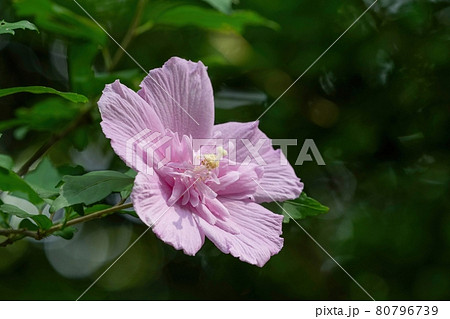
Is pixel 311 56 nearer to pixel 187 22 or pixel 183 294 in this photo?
pixel 187 22

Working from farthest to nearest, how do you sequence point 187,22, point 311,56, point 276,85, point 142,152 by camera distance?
point 276,85 < point 311,56 < point 187,22 < point 142,152

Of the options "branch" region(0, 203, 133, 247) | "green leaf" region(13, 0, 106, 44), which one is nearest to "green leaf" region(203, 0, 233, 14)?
"green leaf" region(13, 0, 106, 44)

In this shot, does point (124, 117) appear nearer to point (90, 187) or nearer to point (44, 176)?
point (90, 187)

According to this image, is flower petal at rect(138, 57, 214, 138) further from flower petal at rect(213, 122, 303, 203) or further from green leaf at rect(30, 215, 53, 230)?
green leaf at rect(30, 215, 53, 230)

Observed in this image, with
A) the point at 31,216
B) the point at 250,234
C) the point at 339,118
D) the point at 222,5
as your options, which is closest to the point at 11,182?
the point at 31,216

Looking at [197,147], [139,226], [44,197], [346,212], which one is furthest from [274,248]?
[139,226]

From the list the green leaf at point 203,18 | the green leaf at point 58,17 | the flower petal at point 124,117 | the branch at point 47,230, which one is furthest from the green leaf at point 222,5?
the branch at point 47,230
